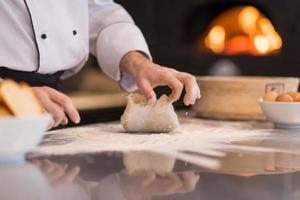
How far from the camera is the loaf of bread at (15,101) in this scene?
71 cm

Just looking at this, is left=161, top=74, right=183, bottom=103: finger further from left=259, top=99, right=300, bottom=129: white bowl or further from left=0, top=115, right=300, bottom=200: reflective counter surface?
left=259, top=99, right=300, bottom=129: white bowl

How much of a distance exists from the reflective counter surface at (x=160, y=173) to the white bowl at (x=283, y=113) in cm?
22

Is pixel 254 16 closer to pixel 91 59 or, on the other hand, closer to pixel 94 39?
pixel 91 59

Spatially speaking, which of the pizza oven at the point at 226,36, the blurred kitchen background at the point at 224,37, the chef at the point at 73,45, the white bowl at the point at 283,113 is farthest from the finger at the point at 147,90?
the pizza oven at the point at 226,36

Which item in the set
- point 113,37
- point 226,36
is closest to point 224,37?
point 226,36

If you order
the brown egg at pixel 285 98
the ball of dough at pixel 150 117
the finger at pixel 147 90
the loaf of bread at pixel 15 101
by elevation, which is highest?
the loaf of bread at pixel 15 101

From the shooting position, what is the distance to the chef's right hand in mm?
875

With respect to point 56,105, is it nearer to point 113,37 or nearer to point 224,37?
point 113,37

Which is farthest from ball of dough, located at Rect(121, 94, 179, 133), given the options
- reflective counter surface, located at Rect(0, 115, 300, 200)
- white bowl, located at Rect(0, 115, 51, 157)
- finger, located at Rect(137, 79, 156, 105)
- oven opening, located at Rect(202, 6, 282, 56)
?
oven opening, located at Rect(202, 6, 282, 56)

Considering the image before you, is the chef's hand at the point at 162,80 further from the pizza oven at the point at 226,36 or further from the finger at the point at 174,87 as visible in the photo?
the pizza oven at the point at 226,36

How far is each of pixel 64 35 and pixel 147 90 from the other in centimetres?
26

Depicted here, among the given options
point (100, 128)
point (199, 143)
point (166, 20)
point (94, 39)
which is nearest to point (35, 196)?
point (199, 143)

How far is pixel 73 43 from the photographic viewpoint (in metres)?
1.27

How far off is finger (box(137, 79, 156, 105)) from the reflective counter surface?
0.48 ft
